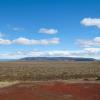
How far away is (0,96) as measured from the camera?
24688mm

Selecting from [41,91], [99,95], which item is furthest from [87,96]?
[41,91]

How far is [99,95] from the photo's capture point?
83.5 ft

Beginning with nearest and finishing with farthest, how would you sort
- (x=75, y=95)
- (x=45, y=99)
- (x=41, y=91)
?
(x=45, y=99) → (x=75, y=95) → (x=41, y=91)

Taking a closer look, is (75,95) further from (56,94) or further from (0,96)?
(0,96)

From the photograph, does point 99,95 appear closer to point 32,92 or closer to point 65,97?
point 65,97

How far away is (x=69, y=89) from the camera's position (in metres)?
29.6

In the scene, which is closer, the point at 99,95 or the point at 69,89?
the point at 99,95

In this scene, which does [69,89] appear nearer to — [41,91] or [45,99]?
[41,91]

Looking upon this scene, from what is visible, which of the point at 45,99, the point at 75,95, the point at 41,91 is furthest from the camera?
the point at 41,91

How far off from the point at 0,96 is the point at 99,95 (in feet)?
26.9

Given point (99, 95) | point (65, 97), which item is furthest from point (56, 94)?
point (99, 95)

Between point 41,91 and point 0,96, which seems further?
point 41,91

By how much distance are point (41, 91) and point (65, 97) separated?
3.67m

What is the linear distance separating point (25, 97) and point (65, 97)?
329 cm
